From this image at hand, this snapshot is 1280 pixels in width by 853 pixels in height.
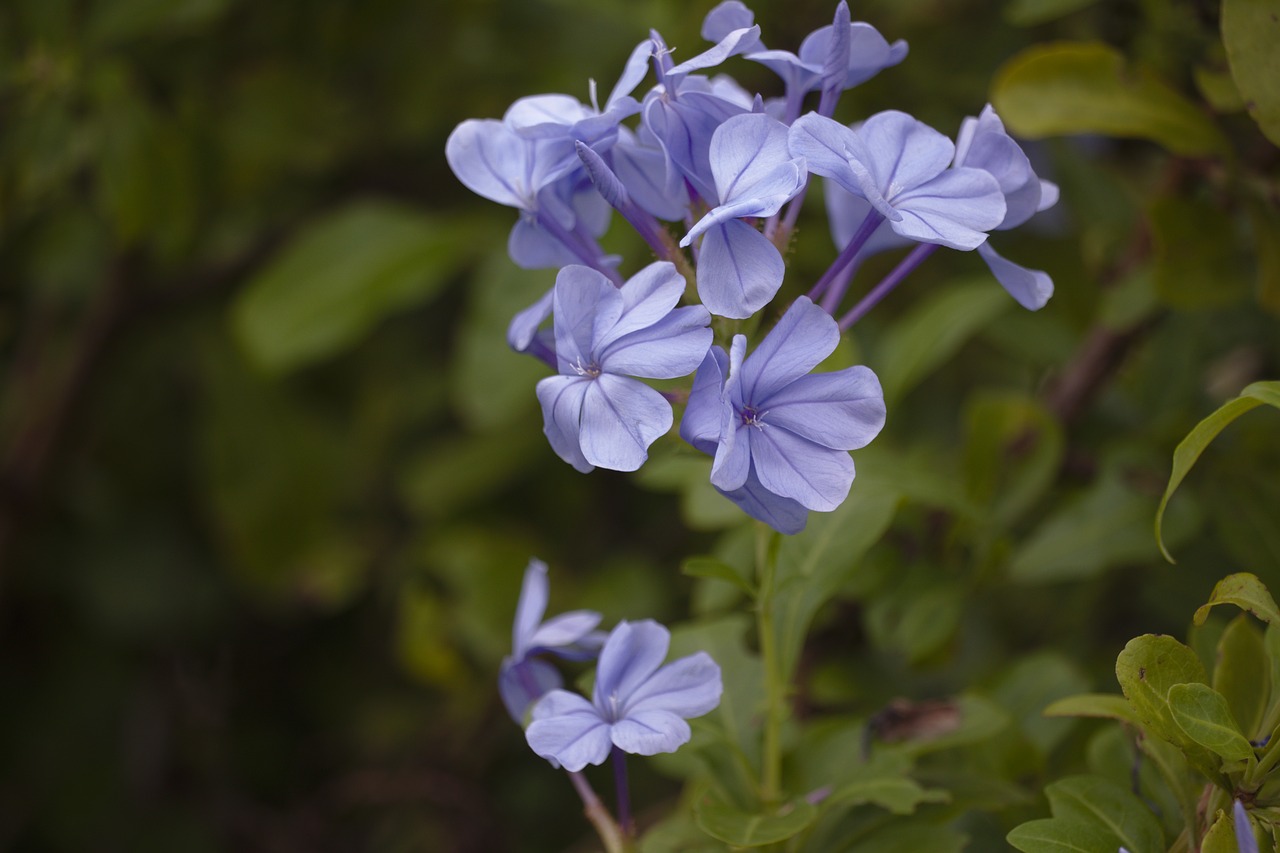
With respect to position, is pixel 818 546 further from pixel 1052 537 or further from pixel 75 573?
pixel 75 573

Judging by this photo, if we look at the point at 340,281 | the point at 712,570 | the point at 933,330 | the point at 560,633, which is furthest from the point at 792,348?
the point at 340,281

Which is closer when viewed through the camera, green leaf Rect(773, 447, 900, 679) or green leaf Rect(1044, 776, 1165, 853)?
green leaf Rect(1044, 776, 1165, 853)

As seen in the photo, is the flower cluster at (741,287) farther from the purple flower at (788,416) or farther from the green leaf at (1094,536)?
the green leaf at (1094,536)

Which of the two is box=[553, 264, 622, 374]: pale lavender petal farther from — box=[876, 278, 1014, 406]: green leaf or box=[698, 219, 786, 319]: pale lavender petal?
box=[876, 278, 1014, 406]: green leaf

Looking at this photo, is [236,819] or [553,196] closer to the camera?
[553,196]

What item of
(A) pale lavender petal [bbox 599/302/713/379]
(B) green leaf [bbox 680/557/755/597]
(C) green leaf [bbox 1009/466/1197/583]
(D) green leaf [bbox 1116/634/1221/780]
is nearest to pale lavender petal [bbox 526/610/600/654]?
(B) green leaf [bbox 680/557/755/597]

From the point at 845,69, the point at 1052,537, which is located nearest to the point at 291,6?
the point at 845,69

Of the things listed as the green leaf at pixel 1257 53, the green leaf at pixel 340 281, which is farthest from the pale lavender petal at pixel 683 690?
the green leaf at pixel 340 281

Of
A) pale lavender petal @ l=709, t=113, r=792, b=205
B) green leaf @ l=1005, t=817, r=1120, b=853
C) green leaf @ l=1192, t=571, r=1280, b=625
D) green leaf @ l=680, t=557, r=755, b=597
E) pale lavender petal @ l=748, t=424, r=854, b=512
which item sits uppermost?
pale lavender petal @ l=709, t=113, r=792, b=205
